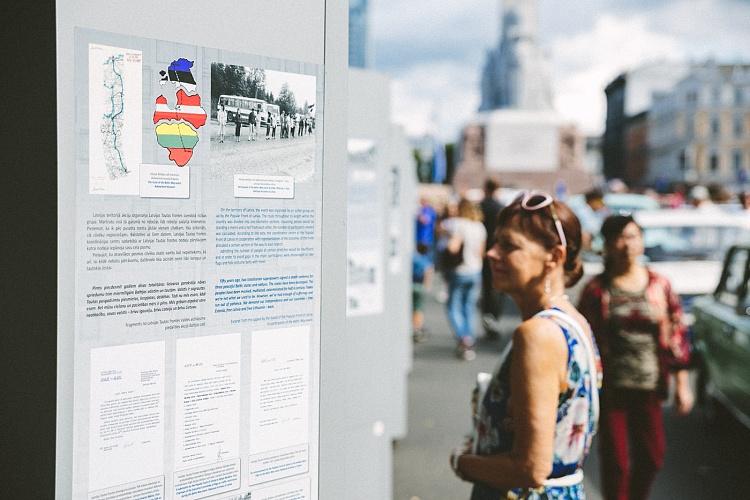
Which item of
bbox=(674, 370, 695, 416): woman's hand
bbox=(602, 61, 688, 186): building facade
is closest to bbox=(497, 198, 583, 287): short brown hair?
bbox=(674, 370, 695, 416): woman's hand

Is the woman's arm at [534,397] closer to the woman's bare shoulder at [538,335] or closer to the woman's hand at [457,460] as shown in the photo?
the woman's bare shoulder at [538,335]

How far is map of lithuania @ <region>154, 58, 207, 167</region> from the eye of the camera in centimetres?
165

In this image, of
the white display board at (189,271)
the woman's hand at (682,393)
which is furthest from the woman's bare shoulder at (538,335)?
the woman's hand at (682,393)

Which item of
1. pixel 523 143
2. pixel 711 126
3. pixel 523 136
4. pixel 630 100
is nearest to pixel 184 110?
pixel 523 143

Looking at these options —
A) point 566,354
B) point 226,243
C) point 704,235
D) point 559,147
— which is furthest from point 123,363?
point 559,147

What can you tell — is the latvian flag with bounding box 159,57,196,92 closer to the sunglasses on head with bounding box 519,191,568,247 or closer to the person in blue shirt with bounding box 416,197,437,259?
the sunglasses on head with bounding box 519,191,568,247

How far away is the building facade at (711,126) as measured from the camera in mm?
79688

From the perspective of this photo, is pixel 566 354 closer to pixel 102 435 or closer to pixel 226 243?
pixel 226 243

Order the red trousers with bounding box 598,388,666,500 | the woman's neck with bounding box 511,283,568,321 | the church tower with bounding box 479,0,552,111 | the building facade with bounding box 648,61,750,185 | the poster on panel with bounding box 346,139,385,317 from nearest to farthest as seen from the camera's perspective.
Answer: the woman's neck with bounding box 511,283,568,321 → the red trousers with bounding box 598,388,666,500 → the poster on panel with bounding box 346,139,385,317 → the church tower with bounding box 479,0,552,111 → the building facade with bounding box 648,61,750,185

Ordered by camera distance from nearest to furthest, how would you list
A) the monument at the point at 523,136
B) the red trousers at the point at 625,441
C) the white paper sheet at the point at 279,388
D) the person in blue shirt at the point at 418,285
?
the white paper sheet at the point at 279,388 < the red trousers at the point at 625,441 < the person in blue shirt at the point at 418,285 < the monument at the point at 523,136

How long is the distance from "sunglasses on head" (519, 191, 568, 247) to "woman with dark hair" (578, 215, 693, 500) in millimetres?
1884

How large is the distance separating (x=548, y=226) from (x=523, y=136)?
4745 centimetres

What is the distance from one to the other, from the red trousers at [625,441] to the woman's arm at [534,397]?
2079 mm

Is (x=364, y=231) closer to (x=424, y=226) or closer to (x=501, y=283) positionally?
(x=501, y=283)
